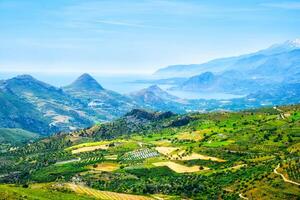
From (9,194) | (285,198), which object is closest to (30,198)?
(9,194)

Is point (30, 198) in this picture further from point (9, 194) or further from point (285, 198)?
point (285, 198)
